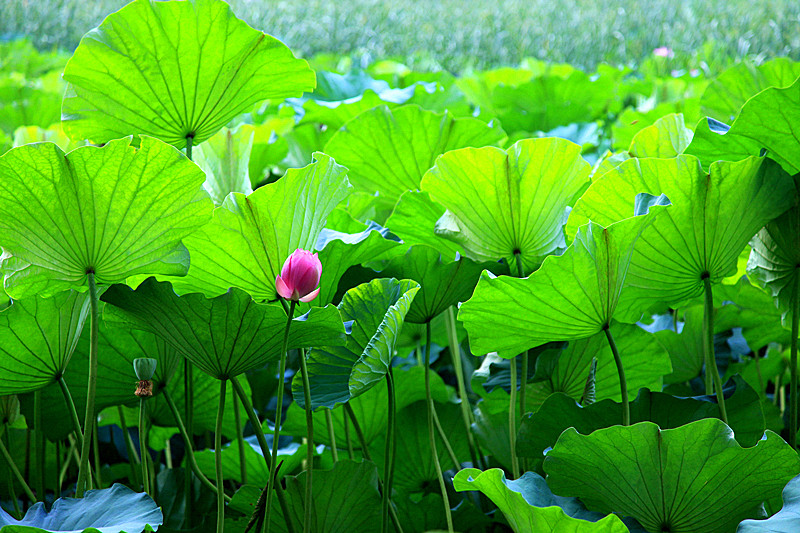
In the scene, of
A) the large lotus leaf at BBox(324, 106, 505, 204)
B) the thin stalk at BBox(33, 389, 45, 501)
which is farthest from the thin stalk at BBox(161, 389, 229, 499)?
the large lotus leaf at BBox(324, 106, 505, 204)

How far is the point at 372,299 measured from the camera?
1.67 feet

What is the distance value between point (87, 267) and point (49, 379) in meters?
0.12

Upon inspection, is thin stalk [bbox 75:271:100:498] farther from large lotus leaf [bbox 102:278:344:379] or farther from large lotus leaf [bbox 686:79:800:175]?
large lotus leaf [bbox 686:79:800:175]

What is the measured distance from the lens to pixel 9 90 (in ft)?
4.83

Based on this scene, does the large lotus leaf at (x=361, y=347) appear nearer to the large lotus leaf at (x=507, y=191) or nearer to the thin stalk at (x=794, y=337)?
the large lotus leaf at (x=507, y=191)

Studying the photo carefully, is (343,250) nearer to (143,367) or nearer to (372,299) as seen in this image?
(372,299)

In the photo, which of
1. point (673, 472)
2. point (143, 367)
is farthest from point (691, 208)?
point (143, 367)

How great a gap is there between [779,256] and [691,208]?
128mm

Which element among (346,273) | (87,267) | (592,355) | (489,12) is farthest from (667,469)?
(489,12)

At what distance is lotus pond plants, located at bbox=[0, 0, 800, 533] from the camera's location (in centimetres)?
46

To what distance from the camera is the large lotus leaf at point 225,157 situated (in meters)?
0.69

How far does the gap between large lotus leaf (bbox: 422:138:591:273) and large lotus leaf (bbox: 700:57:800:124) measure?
1.29 ft

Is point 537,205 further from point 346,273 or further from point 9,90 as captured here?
point 9,90

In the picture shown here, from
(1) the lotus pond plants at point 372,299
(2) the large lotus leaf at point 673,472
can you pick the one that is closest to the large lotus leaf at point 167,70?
(1) the lotus pond plants at point 372,299
